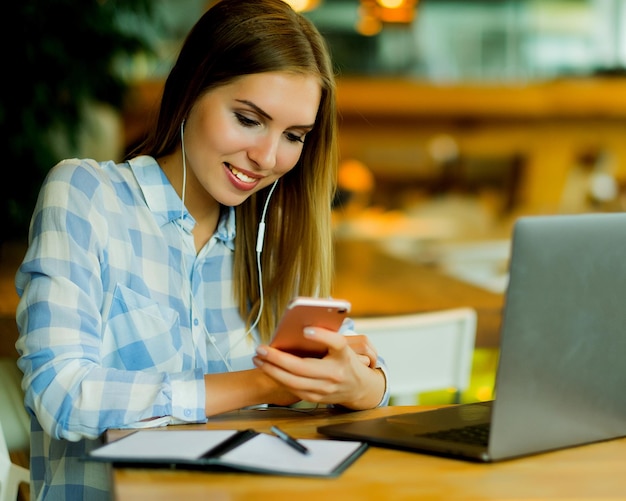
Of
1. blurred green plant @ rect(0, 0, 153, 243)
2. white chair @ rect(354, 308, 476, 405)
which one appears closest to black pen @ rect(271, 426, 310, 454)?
white chair @ rect(354, 308, 476, 405)

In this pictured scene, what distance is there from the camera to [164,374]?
1252 millimetres

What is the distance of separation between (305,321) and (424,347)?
965mm

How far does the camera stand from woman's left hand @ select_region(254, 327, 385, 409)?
45.7 inches

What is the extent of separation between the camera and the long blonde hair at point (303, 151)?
144 cm

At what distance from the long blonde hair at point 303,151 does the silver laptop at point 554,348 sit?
18.7 inches

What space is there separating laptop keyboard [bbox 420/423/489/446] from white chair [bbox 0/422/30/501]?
2.48ft

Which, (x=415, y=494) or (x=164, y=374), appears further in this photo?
(x=164, y=374)

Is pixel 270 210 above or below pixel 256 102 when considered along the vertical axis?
below

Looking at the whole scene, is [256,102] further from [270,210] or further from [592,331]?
[592,331]

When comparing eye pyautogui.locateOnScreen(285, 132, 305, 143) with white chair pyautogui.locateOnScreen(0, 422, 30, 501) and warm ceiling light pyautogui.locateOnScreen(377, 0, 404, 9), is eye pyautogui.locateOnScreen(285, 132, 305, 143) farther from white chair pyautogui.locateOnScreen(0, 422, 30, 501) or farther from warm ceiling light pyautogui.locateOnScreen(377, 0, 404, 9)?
warm ceiling light pyautogui.locateOnScreen(377, 0, 404, 9)

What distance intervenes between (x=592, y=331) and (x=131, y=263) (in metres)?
0.69

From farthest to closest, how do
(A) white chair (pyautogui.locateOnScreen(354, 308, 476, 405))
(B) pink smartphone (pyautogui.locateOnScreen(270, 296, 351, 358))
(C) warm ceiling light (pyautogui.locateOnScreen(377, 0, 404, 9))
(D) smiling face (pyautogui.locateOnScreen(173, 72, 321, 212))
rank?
(C) warm ceiling light (pyautogui.locateOnScreen(377, 0, 404, 9))
(A) white chair (pyautogui.locateOnScreen(354, 308, 476, 405))
(D) smiling face (pyautogui.locateOnScreen(173, 72, 321, 212))
(B) pink smartphone (pyautogui.locateOnScreen(270, 296, 351, 358))

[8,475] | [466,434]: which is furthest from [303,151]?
[8,475]

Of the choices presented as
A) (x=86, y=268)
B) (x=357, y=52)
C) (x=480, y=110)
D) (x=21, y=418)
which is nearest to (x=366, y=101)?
(x=357, y=52)
